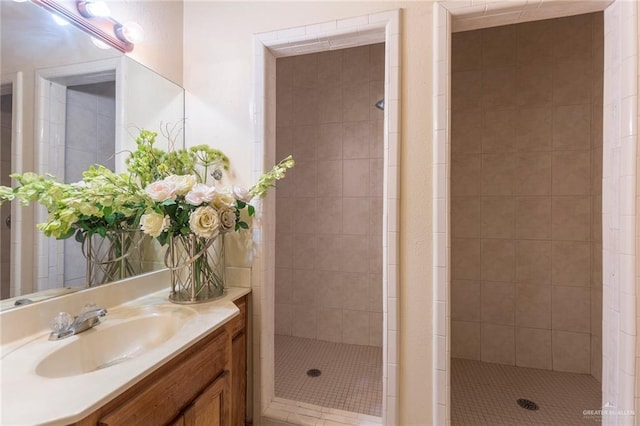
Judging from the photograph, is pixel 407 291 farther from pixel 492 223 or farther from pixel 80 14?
pixel 80 14

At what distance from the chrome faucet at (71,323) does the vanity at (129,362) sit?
0.02 m

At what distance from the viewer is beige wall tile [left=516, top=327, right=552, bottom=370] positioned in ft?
6.43

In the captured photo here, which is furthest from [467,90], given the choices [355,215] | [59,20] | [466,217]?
[59,20]

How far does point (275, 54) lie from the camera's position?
140cm

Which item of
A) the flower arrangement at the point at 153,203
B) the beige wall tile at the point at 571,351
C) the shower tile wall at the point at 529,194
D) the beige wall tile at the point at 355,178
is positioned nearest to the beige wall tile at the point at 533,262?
the shower tile wall at the point at 529,194

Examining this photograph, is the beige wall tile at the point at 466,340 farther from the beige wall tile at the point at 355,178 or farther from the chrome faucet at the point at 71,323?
the chrome faucet at the point at 71,323

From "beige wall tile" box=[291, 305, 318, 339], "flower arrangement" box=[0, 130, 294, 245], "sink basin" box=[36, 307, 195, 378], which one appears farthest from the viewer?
"beige wall tile" box=[291, 305, 318, 339]

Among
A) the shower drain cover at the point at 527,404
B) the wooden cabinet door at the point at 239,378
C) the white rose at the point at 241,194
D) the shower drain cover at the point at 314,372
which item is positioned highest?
the white rose at the point at 241,194

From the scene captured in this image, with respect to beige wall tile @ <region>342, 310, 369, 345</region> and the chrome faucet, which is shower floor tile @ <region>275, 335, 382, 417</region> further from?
the chrome faucet

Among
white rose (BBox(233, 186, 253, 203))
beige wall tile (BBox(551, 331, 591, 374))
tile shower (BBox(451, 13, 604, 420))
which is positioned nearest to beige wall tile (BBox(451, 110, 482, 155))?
tile shower (BBox(451, 13, 604, 420))

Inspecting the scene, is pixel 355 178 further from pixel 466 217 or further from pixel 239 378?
pixel 239 378

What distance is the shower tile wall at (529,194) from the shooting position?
1.88 meters

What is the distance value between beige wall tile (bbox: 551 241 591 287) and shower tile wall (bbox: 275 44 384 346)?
3.88ft

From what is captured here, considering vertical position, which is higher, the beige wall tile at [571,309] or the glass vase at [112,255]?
the glass vase at [112,255]
